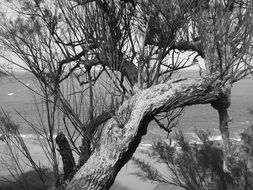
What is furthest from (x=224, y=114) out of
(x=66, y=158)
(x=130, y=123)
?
(x=66, y=158)

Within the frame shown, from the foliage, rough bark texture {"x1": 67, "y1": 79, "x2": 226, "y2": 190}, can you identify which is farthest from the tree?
the foliage

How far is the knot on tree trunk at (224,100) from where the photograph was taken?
334 centimetres

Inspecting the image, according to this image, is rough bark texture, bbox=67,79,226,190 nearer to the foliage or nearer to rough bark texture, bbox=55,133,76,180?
rough bark texture, bbox=55,133,76,180

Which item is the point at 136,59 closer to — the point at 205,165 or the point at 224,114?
the point at 224,114

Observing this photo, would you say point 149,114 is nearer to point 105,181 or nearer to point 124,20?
point 105,181

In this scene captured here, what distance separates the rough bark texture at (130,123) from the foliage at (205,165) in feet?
5.79

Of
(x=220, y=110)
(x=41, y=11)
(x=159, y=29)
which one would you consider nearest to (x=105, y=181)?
(x=220, y=110)

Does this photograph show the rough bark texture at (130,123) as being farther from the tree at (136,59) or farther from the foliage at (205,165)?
the foliage at (205,165)

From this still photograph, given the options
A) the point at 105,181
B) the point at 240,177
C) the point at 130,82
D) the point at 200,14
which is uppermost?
the point at 200,14

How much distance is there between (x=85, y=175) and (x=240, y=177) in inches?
95.5

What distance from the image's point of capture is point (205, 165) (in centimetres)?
548

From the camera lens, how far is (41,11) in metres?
4.06

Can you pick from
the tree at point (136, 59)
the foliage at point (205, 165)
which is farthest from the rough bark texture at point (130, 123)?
the foliage at point (205, 165)

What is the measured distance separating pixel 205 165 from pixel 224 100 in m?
2.26
